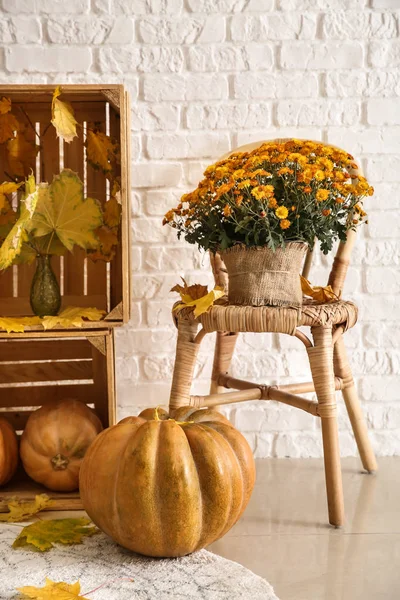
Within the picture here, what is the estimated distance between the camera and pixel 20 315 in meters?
1.72

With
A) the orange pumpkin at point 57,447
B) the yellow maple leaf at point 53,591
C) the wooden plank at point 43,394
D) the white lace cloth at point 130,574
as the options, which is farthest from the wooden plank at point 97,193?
the yellow maple leaf at point 53,591

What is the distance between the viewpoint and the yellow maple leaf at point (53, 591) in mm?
974

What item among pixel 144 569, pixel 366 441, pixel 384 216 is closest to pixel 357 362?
pixel 366 441

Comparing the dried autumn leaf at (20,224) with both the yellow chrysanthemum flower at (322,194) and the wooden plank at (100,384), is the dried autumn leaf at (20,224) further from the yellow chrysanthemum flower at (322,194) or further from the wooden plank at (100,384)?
the yellow chrysanthemum flower at (322,194)

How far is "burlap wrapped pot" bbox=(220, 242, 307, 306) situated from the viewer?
133 centimetres

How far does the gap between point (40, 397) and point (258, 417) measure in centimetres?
59

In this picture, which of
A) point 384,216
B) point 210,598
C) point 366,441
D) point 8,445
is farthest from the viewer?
point 384,216

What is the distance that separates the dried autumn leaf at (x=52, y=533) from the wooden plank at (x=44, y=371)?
1.60ft

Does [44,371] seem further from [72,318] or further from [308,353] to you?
[308,353]

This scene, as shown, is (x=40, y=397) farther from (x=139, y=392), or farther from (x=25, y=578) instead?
(x=25, y=578)

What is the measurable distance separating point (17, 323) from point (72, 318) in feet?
0.38

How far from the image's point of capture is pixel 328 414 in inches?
52.1

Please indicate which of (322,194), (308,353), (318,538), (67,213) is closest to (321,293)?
(308,353)

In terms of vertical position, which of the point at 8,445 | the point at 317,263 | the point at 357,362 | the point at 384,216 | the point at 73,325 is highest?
the point at 384,216
